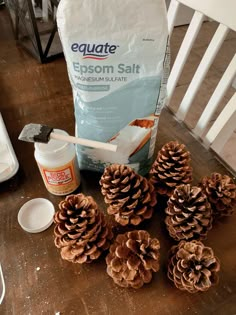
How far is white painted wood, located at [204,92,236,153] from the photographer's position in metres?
0.54

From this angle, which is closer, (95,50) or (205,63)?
(95,50)

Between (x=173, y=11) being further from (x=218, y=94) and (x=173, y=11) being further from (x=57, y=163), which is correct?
(x=57, y=163)

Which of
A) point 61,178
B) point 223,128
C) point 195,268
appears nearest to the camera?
point 195,268

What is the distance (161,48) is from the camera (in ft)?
1.19

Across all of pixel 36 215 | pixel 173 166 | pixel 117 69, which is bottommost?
pixel 36 215

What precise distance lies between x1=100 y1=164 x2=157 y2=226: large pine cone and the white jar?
0.22 ft

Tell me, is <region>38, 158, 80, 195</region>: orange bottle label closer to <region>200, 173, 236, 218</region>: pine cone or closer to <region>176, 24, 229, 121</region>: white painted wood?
<region>200, 173, 236, 218</region>: pine cone

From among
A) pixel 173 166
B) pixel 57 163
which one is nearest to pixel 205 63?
pixel 173 166

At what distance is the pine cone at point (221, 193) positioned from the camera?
41 centimetres

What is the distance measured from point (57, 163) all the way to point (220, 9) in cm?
42

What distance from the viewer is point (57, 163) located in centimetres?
41

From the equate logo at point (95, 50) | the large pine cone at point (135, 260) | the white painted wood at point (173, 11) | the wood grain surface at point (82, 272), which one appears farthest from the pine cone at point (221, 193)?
the white painted wood at point (173, 11)

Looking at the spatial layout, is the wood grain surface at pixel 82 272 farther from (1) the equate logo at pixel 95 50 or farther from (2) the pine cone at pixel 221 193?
(1) the equate logo at pixel 95 50

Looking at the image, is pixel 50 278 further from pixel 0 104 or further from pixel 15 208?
pixel 0 104
